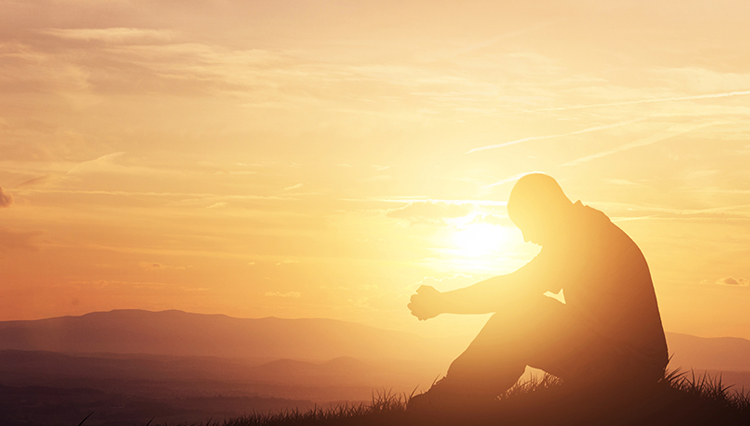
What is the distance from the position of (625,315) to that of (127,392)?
210m

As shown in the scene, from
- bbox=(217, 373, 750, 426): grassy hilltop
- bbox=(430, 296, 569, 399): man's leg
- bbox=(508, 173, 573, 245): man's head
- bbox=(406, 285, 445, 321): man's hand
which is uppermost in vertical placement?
bbox=(508, 173, 573, 245): man's head

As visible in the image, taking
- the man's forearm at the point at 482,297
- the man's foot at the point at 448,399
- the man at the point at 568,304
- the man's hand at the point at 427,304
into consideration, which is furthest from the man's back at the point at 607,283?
the man's foot at the point at 448,399

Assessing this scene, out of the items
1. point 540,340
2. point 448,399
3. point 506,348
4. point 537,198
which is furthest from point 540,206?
point 448,399

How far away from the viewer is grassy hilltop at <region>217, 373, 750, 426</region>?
24.7 ft

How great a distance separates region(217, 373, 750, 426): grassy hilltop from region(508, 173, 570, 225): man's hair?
7.15ft

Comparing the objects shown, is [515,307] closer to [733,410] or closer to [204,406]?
[733,410]

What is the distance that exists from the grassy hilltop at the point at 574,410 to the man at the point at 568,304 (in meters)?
0.48

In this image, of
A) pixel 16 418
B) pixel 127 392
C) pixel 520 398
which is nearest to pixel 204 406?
pixel 127 392

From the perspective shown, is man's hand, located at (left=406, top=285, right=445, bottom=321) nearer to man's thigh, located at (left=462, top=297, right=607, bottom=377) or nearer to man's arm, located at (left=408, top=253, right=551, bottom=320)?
man's arm, located at (left=408, top=253, right=551, bottom=320)

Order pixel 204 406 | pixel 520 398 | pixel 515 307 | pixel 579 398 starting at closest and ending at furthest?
pixel 515 307, pixel 579 398, pixel 520 398, pixel 204 406

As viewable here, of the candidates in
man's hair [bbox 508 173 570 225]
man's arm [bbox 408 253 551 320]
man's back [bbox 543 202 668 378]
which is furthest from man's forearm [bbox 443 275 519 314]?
man's hair [bbox 508 173 570 225]

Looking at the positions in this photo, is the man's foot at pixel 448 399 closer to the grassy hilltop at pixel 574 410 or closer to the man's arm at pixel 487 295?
the grassy hilltop at pixel 574 410

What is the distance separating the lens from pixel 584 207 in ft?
23.8

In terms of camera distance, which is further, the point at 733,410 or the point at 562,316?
the point at 733,410
